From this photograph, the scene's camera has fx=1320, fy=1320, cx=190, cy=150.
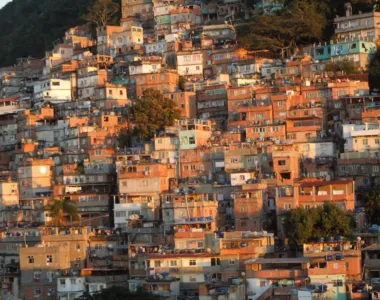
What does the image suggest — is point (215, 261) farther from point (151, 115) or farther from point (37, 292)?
point (151, 115)

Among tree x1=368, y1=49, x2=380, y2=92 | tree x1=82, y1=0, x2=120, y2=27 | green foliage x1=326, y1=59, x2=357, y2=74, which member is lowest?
tree x1=368, y1=49, x2=380, y2=92

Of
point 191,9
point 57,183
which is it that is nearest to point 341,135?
point 57,183

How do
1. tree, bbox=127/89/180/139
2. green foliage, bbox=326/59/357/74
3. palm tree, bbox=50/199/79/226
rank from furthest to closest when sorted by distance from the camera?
green foliage, bbox=326/59/357/74
tree, bbox=127/89/180/139
palm tree, bbox=50/199/79/226

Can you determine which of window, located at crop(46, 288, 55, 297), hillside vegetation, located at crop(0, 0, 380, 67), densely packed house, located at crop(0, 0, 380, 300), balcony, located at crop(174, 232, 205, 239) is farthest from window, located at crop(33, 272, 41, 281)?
hillside vegetation, located at crop(0, 0, 380, 67)

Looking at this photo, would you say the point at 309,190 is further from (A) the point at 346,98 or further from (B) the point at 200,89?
(B) the point at 200,89

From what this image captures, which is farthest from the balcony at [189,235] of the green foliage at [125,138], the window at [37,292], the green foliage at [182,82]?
the green foliage at [182,82]

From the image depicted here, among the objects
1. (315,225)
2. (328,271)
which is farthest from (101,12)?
(328,271)

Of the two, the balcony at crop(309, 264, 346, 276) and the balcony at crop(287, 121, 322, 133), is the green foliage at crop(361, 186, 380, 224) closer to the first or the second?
the balcony at crop(309, 264, 346, 276)
